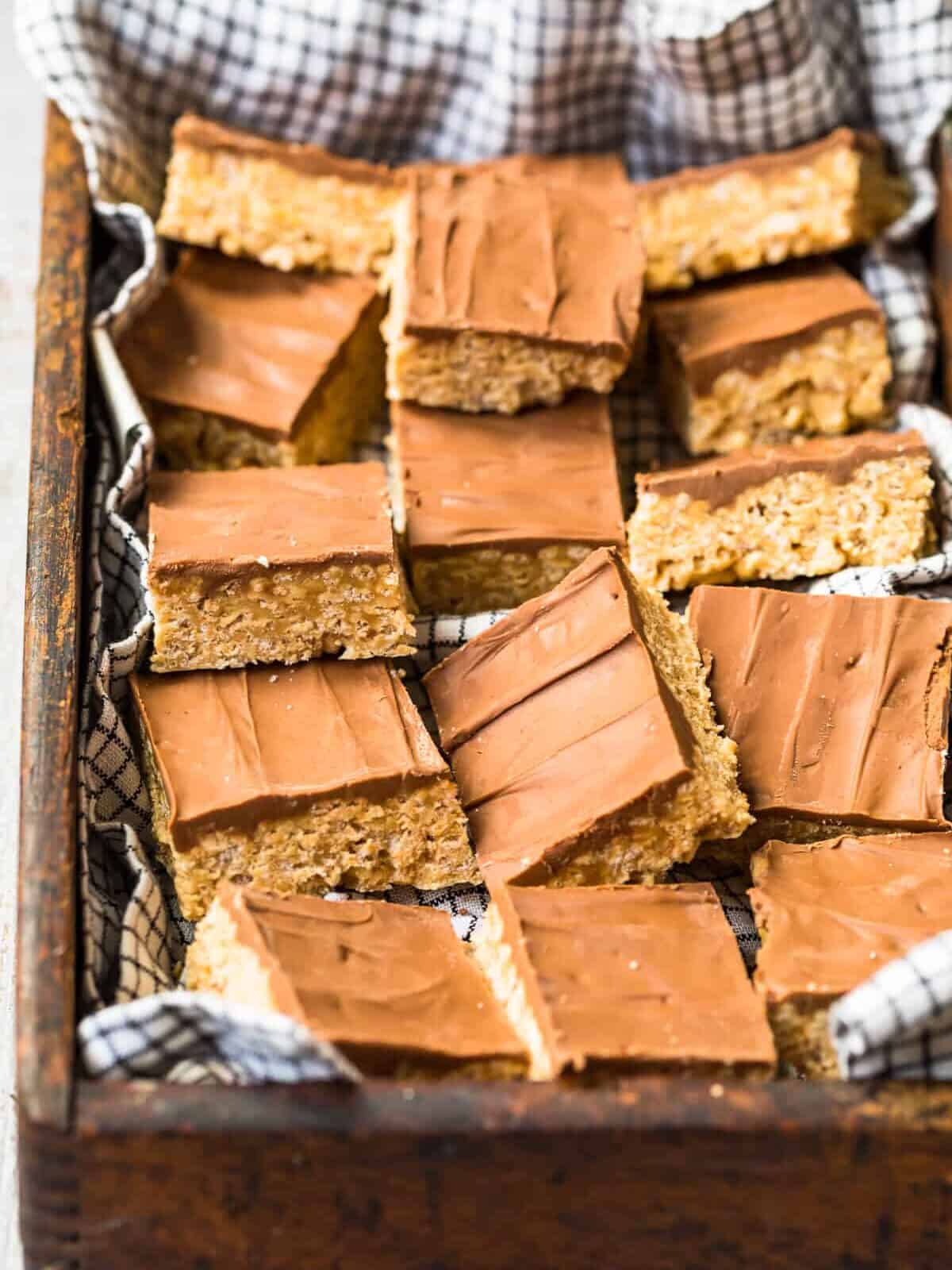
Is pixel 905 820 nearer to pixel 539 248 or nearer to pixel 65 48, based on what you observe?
pixel 539 248

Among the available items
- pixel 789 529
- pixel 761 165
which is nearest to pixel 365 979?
pixel 789 529

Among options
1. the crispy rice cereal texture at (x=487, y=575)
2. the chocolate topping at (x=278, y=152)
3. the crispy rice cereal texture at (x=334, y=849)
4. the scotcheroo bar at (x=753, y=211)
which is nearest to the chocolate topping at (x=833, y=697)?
the crispy rice cereal texture at (x=487, y=575)

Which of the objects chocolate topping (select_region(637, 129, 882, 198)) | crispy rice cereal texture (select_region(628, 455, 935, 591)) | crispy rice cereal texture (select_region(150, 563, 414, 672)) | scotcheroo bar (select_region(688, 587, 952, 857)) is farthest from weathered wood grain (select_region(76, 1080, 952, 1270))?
chocolate topping (select_region(637, 129, 882, 198))

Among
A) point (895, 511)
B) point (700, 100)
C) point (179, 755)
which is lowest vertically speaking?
point (179, 755)

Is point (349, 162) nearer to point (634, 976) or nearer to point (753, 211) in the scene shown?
point (753, 211)

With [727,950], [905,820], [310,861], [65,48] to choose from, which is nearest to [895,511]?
[905,820]

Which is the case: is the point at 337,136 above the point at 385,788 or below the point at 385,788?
above

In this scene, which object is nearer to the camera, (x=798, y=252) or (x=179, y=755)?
(x=179, y=755)
